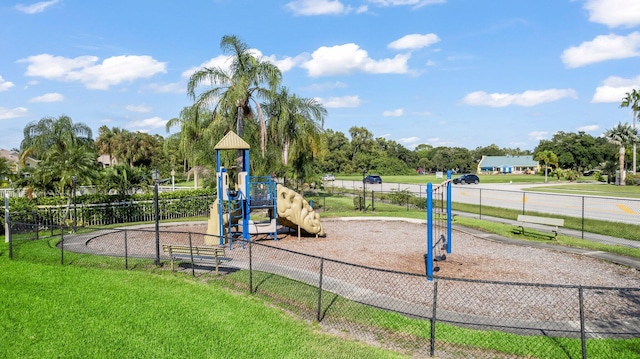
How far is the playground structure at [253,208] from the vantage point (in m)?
16.9

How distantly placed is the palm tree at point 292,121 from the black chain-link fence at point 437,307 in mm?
17364

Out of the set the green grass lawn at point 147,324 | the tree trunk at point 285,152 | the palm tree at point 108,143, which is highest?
the palm tree at point 108,143

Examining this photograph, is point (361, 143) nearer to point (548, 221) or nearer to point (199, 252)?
point (548, 221)

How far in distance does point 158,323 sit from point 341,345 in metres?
3.26

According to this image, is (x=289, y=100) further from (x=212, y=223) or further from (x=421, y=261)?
(x=421, y=261)

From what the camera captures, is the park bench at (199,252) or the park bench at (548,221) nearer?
the park bench at (199,252)

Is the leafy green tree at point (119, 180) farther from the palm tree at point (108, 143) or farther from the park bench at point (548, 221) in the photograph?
the palm tree at point (108, 143)

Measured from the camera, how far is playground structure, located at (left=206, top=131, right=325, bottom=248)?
1686 cm

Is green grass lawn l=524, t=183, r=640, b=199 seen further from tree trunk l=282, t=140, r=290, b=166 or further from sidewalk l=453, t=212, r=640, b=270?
tree trunk l=282, t=140, r=290, b=166

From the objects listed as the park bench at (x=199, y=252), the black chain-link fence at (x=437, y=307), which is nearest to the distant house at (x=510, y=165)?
the black chain-link fence at (x=437, y=307)

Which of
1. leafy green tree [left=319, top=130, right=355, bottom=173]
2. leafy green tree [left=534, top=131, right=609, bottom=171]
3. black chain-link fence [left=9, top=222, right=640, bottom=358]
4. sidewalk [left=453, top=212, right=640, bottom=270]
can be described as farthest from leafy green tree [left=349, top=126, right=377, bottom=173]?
black chain-link fence [left=9, top=222, right=640, bottom=358]

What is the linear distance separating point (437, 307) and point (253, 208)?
32.5 ft

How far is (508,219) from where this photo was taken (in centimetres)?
2458

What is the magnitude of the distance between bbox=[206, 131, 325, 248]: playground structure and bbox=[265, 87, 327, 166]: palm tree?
1185 cm
